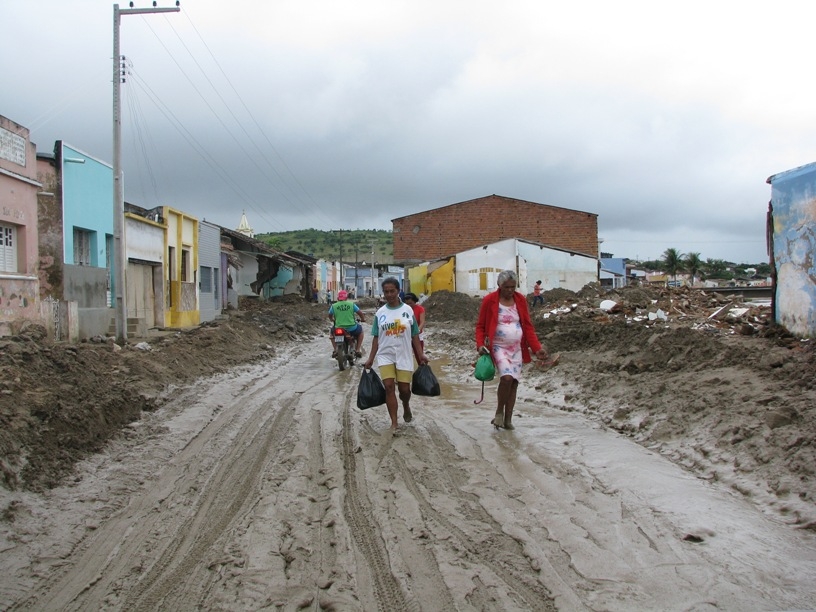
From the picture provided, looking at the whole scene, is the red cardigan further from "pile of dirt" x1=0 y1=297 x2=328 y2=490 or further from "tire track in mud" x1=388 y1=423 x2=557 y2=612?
"pile of dirt" x1=0 y1=297 x2=328 y2=490

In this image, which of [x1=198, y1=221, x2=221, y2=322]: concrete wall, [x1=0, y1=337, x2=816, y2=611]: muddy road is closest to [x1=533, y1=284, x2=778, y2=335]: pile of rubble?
[x1=0, y1=337, x2=816, y2=611]: muddy road

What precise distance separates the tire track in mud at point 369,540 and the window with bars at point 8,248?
32.5 ft

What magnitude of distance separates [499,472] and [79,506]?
3.43 m

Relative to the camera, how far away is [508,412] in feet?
25.4

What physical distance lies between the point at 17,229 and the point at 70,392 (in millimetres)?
6767

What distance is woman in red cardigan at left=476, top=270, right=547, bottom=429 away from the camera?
7.49m

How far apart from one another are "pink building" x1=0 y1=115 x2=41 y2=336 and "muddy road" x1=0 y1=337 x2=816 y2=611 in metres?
6.92

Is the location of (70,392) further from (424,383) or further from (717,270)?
(717,270)

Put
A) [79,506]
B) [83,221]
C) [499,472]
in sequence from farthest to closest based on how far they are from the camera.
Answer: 1. [83,221]
2. [499,472]
3. [79,506]

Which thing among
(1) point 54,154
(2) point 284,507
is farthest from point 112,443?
(1) point 54,154

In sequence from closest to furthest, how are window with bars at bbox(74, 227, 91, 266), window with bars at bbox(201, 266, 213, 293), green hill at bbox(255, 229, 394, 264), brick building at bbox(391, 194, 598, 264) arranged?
window with bars at bbox(74, 227, 91, 266), window with bars at bbox(201, 266, 213, 293), brick building at bbox(391, 194, 598, 264), green hill at bbox(255, 229, 394, 264)

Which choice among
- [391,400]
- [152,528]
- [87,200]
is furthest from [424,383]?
[87,200]

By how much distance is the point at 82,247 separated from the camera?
1689 centimetres

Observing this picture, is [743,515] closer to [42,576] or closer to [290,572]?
[290,572]
